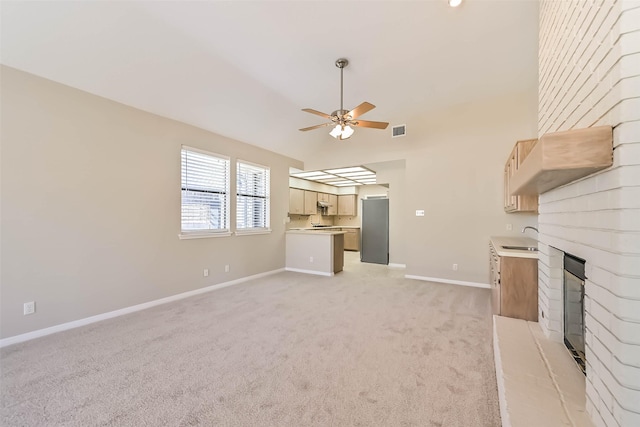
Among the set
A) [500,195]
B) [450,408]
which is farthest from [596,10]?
[500,195]

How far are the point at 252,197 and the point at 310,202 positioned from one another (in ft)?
10.4

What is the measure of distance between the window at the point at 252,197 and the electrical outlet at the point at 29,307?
9.38 ft

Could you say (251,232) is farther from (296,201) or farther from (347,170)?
(347,170)

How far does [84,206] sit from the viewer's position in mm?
3055

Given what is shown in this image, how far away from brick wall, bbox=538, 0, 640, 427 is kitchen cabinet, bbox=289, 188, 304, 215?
6.43m

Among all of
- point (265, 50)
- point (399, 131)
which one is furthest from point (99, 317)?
point (399, 131)

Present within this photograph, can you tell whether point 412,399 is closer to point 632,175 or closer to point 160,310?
point 632,175

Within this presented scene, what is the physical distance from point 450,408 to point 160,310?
3.59m

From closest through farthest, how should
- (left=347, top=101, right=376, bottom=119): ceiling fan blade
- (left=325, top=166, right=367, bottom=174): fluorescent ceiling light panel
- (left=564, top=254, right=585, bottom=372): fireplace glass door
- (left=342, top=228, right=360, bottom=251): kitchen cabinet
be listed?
(left=564, top=254, right=585, bottom=372): fireplace glass door, (left=347, top=101, right=376, bottom=119): ceiling fan blade, (left=325, top=166, right=367, bottom=174): fluorescent ceiling light panel, (left=342, top=228, right=360, bottom=251): kitchen cabinet

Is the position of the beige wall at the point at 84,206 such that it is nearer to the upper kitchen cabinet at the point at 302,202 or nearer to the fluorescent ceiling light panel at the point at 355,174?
the upper kitchen cabinet at the point at 302,202

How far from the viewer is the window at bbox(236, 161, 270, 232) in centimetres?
517

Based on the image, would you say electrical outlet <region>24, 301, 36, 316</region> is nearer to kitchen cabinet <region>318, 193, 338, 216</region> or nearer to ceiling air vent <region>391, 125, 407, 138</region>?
ceiling air vent <region>391, 125, 407, 138</region>

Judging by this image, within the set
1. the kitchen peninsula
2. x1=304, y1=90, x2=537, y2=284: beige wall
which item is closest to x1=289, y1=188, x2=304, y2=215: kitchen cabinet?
the kitchen peninsula

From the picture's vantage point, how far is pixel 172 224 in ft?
13.0
